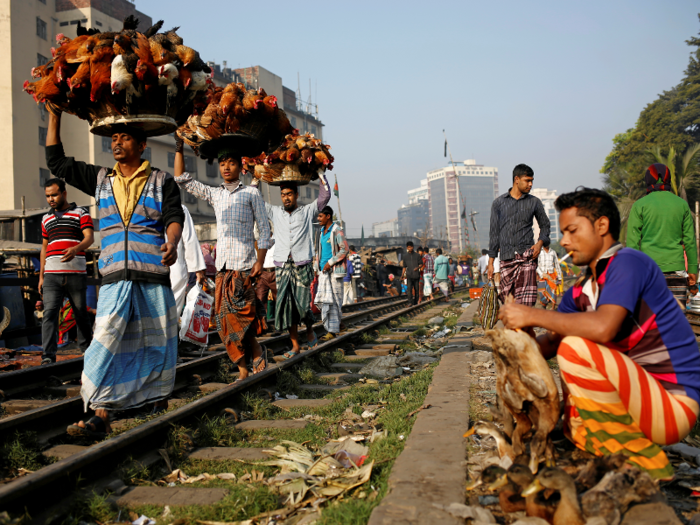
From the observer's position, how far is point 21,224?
50.2 feet

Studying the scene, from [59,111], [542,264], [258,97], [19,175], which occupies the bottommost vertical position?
[542,264]

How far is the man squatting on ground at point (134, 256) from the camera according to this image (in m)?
3.93

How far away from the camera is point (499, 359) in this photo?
2.62 metres

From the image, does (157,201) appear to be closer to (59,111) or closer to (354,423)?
(59,111)

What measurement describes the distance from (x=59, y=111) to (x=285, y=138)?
2.97m

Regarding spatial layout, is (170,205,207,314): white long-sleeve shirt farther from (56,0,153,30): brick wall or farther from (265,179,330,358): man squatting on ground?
(56,0,153,30): brick wall

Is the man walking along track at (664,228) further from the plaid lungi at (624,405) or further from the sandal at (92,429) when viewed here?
the sandal at (92,429)

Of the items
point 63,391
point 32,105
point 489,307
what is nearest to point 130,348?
point 63,391

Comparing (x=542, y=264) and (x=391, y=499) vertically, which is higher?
(x=542, y=264)

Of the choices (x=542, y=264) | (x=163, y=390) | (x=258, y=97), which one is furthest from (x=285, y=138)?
(x=542, y=264)

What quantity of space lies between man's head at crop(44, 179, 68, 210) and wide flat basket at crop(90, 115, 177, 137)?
2846mm

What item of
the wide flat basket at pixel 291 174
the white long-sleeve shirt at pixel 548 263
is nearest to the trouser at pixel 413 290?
the white long-sleeve shirt at pixel 548 263

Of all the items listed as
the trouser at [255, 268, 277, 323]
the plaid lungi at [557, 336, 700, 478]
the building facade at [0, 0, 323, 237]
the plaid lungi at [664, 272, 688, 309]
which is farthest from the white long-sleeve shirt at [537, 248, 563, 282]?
the building facade at [0, 0, 323, 237]

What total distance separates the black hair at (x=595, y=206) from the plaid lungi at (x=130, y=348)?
2.94 meters
